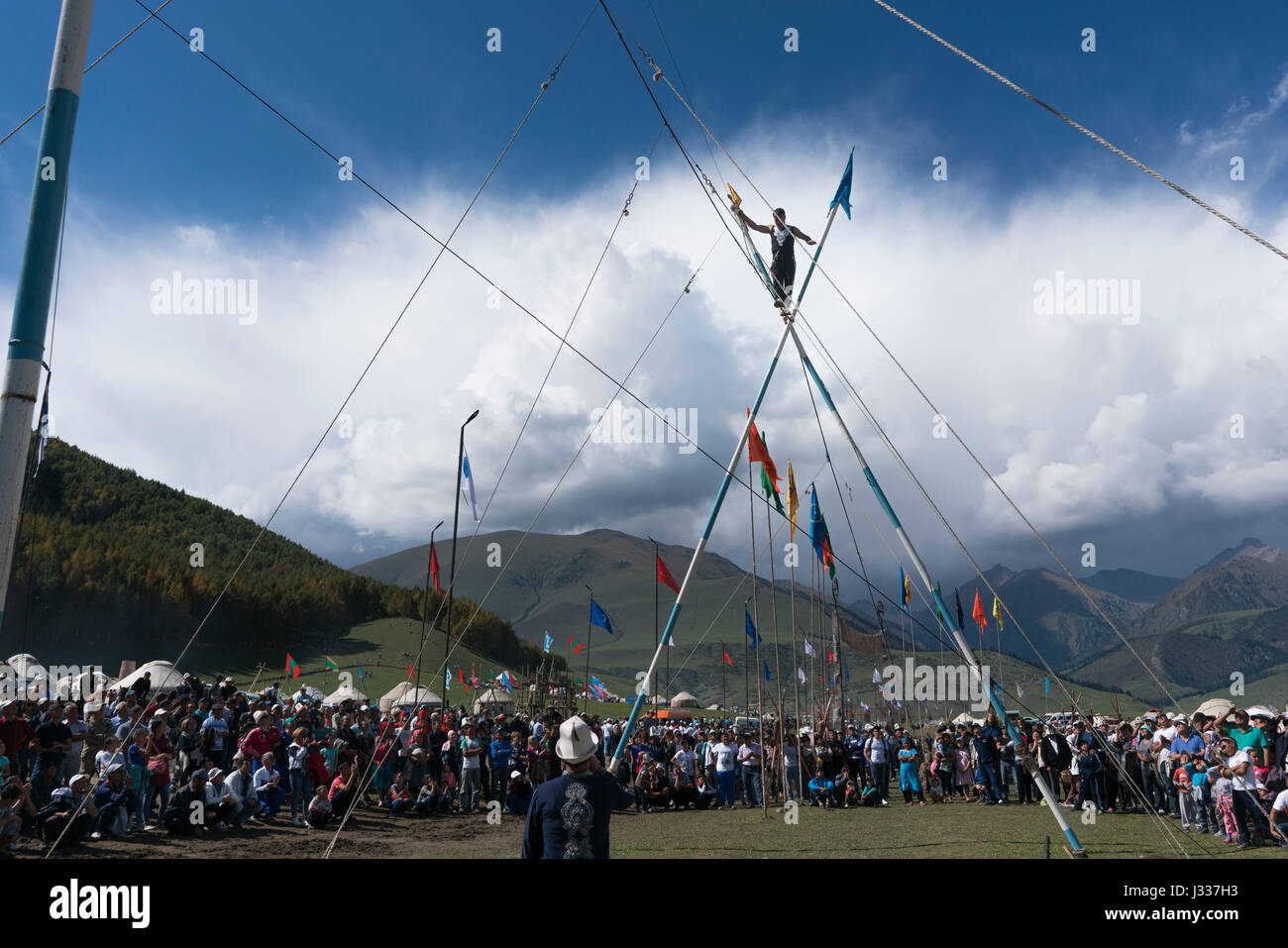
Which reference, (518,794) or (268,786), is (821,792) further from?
(268,786)

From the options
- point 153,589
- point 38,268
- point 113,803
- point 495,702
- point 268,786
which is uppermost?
point 38,268

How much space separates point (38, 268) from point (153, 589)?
299 ft

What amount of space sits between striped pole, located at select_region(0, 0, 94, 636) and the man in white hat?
2.92 m

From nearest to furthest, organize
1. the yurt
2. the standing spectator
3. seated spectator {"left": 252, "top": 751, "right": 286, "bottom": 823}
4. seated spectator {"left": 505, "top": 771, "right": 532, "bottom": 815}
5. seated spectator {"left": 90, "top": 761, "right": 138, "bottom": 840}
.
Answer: seated spectator {"left": 90, "top": 761, "right": 138, "bottom": 840}
seated spectator {"left": 252, "top": 751, "right": 286, "bottom": 823}
seated spectator {"left": 505, "top": 771, "right": 532, "bottom": 815}
the standing spectator
the yurt

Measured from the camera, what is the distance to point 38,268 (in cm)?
452

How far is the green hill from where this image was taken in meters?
73.7

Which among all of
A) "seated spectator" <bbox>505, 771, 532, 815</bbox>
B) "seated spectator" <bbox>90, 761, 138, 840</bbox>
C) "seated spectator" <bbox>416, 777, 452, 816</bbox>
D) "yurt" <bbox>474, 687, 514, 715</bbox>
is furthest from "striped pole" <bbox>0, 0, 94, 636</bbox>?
"yurt" <bbox>474, 687, 514, 715</bbox>

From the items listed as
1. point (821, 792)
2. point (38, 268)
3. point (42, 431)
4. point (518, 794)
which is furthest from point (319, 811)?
point (38, 268)

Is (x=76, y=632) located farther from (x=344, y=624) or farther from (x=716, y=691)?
(x=716, y=691)

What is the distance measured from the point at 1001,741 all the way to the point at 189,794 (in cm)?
1631

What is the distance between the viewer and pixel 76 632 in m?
74.8

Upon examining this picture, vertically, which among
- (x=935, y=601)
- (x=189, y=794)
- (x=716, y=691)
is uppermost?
(x=935, y=601)

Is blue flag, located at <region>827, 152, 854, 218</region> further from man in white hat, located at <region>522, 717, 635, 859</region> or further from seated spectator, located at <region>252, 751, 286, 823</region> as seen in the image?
seated spectator, located at <region>252, 751, 286, 823</region>
